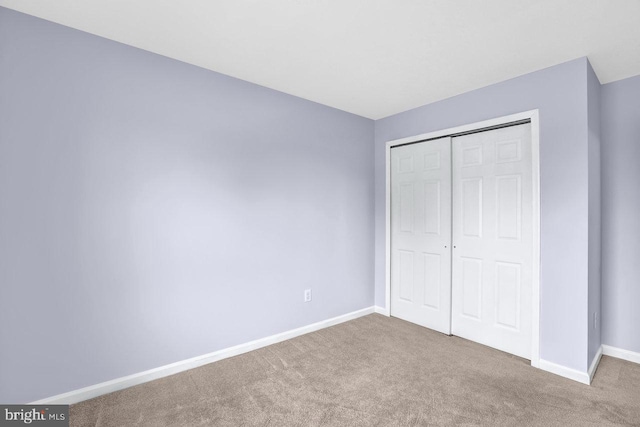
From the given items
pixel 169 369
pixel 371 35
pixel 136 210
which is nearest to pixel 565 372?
pixel 371 35

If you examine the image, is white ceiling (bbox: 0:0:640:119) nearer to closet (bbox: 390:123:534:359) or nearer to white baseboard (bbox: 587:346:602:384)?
closet (bbox: 390:123:534:359)

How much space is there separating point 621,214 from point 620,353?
1.23 meters

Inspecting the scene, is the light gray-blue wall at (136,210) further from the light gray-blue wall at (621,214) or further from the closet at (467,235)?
the light gray-blue wall at (621,214)

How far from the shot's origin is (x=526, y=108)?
2.59 metres

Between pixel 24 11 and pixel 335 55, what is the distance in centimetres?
199

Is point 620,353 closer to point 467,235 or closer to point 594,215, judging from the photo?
point 594,215

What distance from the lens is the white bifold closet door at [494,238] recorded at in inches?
105

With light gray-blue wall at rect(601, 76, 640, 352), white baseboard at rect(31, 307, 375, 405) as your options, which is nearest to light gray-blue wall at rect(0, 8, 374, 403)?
white baseboard at rect(31, 307, 375, 405)

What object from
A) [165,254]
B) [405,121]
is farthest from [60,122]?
[405,121]

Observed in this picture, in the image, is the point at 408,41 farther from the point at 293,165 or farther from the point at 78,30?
the point at 78,30

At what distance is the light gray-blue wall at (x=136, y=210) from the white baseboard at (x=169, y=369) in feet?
0.17

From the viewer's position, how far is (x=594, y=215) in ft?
8.16
